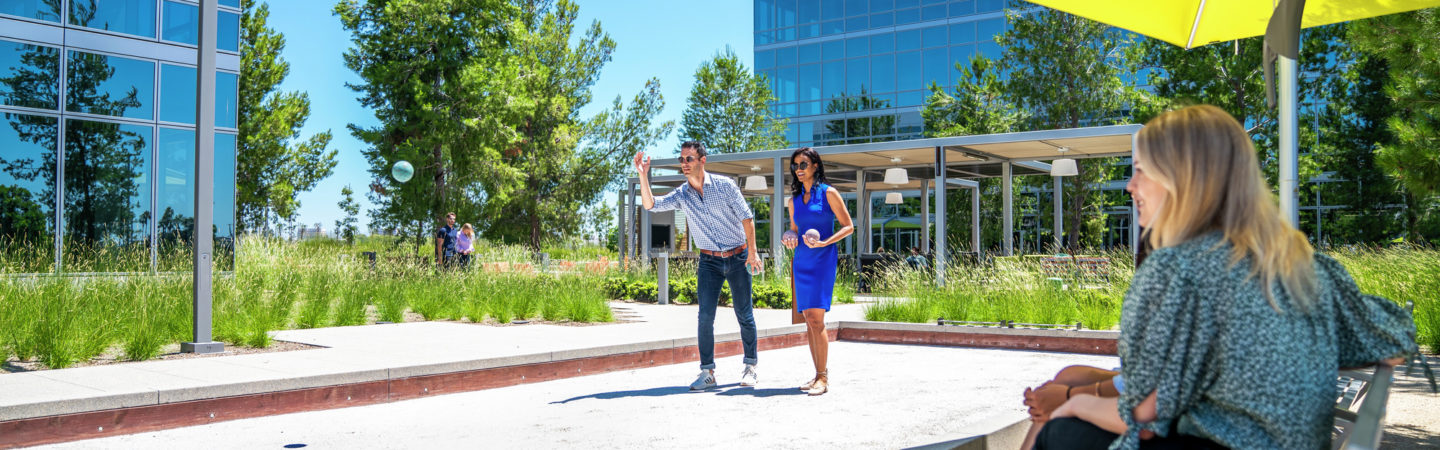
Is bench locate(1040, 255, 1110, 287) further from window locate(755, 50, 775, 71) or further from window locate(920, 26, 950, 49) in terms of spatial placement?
window locate(755, 50, 775, 71)

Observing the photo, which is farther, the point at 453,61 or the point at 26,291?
the point at 453,61

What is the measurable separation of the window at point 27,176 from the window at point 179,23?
245cm

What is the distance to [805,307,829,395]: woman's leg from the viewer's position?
575cm

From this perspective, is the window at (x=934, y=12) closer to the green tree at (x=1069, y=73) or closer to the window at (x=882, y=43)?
the window at (x=882, y=43)

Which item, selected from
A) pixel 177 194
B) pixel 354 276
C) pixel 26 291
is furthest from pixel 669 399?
pixel 177 194

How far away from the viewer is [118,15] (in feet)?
54.1

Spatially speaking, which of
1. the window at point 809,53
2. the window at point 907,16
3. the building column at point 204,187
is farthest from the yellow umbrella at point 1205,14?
the window at point 809,53

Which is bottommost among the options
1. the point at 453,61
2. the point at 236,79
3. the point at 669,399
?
the point at 669,399

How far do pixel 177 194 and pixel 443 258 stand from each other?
498cm

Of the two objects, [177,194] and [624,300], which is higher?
[177,194]

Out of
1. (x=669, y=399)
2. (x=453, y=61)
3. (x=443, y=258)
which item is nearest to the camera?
(x=669, y=399)

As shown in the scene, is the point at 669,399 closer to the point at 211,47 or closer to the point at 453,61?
the point at 211,47

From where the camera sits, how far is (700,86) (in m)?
34.0

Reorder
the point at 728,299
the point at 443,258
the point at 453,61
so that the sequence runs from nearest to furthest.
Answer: the point at 728,299 → the point at 443,258 → the point at 453,61
